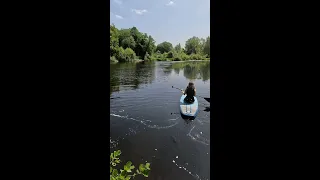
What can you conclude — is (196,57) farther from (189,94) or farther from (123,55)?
(189,94)

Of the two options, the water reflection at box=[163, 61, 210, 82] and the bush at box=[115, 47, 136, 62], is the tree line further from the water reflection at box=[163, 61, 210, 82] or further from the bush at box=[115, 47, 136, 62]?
the water reflection at box=[163, 61, 210, 82]

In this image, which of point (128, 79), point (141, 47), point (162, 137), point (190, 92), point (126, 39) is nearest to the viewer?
point (162, 137)

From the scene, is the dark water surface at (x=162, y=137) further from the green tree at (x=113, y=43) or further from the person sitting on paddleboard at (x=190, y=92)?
the green tree at (x=113, y=43)

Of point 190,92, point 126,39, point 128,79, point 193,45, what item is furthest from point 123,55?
point 193,45

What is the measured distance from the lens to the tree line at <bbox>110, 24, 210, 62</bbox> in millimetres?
50125

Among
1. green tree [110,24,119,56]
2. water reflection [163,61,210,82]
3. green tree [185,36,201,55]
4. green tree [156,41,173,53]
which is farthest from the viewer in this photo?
green tree [156,41,173,53]

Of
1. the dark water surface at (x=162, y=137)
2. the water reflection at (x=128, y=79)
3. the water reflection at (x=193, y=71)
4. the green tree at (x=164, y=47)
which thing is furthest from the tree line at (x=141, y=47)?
the dark water surface at (x=162, y=137)

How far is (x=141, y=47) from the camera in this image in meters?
67.4

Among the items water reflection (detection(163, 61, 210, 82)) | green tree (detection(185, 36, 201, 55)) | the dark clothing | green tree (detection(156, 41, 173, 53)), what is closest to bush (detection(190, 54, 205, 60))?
green tree (detection(185, 36, 201, 55))
